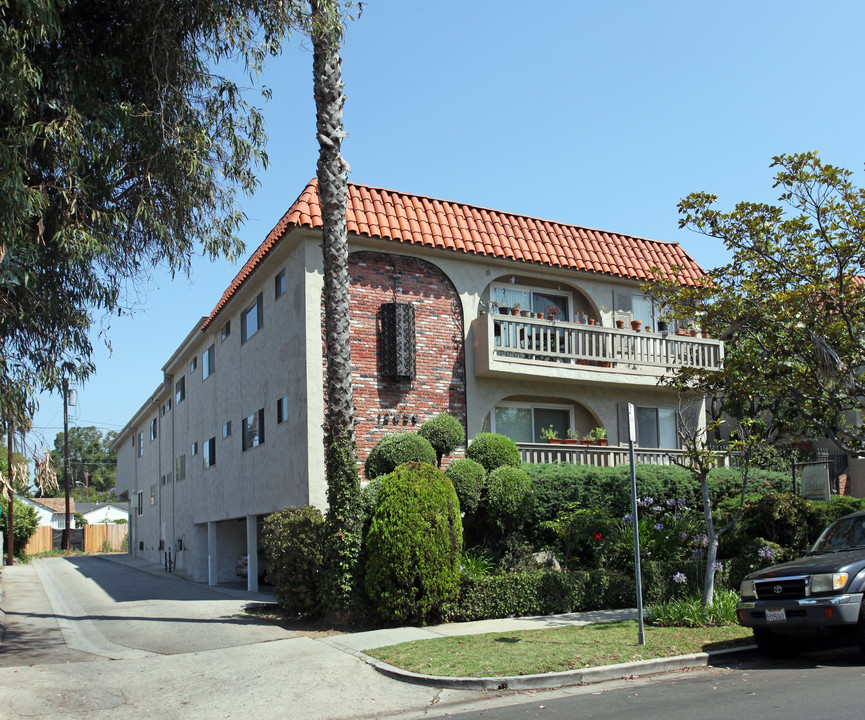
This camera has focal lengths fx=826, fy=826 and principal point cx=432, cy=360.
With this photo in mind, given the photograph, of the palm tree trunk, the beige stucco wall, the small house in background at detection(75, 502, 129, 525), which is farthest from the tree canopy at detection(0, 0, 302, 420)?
the small house in background at detection(75, 502, 129, 525)

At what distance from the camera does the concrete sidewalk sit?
8891 mm

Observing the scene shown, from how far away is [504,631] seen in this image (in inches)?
468

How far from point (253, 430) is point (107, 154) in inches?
416

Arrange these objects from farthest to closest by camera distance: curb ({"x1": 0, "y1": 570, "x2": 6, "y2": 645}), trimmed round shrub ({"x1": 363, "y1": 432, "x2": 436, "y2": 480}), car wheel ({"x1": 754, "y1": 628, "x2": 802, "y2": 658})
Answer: trimmed round shrub ({"x1": 363, "y1": 432, "x2": 436, "y2": 480})
curb ({"x1": 0, "y1": 570, "x2": 6, "y2": 645})
car wheel ({"x1": 754, "y1": 628, "x2": 802, "y2": 658})

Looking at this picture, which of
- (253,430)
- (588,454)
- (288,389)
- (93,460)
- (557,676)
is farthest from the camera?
(93,460)

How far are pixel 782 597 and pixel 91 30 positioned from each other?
1173 centimetres

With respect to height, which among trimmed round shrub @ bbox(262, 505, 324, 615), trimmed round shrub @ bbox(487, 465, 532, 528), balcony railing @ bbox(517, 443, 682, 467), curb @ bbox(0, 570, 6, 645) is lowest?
curb @ bbox(0, 570, 6, 645)

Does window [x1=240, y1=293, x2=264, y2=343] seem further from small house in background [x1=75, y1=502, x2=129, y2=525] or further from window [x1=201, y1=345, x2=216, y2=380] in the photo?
small house in background [x1=75, y1=502, x2=129, y2=525]

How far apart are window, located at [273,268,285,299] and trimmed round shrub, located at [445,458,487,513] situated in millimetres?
6329

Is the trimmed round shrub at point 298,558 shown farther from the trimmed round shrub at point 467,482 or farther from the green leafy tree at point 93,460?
the green leafy tree at point 93,460

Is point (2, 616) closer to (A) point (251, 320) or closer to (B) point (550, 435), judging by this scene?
(A) point (251, 320)

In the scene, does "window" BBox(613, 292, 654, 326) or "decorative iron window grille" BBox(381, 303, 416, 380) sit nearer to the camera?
"decorative iron window grille" BBox(381, 303, 416, 380)

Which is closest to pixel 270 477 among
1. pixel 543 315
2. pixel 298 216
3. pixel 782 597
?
pixel 298 216

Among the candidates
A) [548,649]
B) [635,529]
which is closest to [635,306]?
[635,529]
